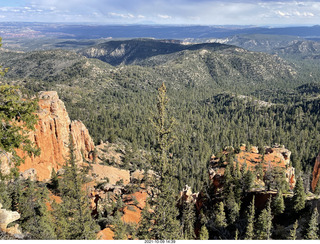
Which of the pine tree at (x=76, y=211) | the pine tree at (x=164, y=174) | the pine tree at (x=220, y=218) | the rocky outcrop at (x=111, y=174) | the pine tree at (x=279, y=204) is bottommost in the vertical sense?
the rocky outcrop at (x=111, y=174)

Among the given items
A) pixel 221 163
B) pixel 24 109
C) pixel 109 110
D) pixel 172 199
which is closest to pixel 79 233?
pixel 172 199

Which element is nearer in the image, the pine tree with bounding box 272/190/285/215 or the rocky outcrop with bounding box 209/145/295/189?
the pine tree with bounding box 272/190/285/215

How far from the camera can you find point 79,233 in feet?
83.6

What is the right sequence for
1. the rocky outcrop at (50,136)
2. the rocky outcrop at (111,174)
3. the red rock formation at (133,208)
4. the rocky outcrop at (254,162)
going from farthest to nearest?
the rocky outcrop at (111,174)
the rocky outcrop at (50,136)
the rocky outcrop at (254,162)
the red rock formation at (133,208)

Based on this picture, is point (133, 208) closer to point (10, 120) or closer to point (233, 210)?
point (233, 210)

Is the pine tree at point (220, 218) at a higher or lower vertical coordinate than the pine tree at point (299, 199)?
lower

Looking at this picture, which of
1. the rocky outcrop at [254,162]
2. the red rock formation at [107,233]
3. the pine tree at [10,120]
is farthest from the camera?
the rocky outcrop at [254,162]

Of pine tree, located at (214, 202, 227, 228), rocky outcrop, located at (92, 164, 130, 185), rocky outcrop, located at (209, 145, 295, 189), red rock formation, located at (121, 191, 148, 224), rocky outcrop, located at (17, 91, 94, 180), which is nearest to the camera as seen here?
pine tree, located at (214, 202, 227, 228)

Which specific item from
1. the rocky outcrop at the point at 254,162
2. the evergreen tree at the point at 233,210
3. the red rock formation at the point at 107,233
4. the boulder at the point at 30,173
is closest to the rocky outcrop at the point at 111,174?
the boulder at the point at 30,173

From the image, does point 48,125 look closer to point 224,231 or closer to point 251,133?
point 224,231

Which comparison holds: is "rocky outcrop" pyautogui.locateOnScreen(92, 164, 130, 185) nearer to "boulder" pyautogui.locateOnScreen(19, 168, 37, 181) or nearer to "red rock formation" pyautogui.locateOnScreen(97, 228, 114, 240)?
"boulder" pyautogui.locateOnScreen(19, 168, 37, 181)

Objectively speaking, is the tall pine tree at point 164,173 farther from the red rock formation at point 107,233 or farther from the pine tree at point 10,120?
the red rock formation at point 107,233

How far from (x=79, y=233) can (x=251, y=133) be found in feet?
535

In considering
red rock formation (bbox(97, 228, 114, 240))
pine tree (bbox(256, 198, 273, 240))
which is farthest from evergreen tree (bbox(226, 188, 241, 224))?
red rock formation (bbox(97, 228, 114, 240))
